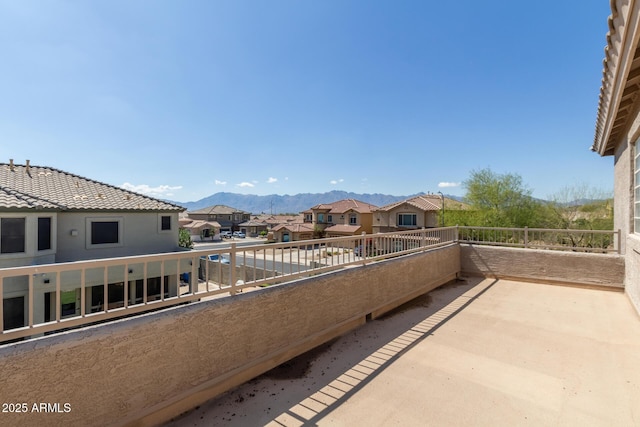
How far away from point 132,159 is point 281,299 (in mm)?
22841

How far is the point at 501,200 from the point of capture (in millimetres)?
15188

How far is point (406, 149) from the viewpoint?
95.2 ft

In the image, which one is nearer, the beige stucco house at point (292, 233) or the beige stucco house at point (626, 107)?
the beige stucco house at point (626, 107)

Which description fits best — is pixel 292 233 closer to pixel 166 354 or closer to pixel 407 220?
pixel 407 220

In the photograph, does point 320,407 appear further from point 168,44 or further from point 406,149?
point 406,149

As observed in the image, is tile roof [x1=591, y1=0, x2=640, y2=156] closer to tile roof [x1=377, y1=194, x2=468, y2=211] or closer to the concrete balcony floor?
the concrete balcony floor

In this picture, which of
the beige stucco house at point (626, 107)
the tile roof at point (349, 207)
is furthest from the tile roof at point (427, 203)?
the beige stucco house at point (626, 107)

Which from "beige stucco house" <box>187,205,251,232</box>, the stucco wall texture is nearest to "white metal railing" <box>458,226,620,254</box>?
the stucco wall texture

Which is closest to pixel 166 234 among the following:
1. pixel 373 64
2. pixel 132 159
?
pixel 373 64

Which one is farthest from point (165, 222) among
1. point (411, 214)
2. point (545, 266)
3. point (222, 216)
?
point (222, 216)

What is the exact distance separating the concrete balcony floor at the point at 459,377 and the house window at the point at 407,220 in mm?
21213

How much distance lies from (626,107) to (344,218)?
30682mm

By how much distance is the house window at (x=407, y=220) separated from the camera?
26.1 meters

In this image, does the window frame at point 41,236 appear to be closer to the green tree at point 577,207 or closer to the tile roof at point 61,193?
the tile roof at point 61,193
